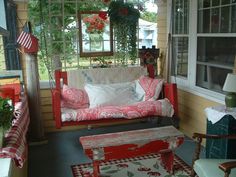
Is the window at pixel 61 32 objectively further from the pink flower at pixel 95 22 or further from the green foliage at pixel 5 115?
the green foliage at pixel 5 115

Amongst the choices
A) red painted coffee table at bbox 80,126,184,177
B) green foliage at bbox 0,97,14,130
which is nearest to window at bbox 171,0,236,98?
red painted coffee table at bbox 80,126,184,177

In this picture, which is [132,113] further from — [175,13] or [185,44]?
[175,13]

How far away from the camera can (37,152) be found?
135 inches

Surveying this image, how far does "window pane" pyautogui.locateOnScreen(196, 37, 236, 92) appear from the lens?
312 cm

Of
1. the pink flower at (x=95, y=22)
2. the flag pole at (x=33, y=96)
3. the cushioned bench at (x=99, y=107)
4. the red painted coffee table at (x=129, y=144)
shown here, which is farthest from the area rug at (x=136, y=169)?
the pink flower at (x=95, y=22)

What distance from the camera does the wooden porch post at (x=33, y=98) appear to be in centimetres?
350

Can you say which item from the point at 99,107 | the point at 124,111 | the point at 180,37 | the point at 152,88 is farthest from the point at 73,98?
the point at 180,37

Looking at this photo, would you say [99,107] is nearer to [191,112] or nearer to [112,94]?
[112,94]

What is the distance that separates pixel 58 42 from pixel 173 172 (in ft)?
7.87

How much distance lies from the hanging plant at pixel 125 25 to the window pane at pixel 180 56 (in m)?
0.61

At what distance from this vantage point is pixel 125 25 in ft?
13.8

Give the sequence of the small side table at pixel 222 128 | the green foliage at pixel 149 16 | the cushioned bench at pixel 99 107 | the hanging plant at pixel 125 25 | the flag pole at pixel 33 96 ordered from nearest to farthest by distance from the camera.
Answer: the small side table at pixel 222 128 → the cushioned bench at pixel 99 107 → the flag pole at pixel 33 96 → the hanging plant at pixel 125 25 → the green foliage at pixel 149 16

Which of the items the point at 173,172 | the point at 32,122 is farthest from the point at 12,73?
the point at 173,172

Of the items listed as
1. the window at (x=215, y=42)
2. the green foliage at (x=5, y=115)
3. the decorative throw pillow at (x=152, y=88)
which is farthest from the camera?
the decorative throw pillow at (x=152, y=88)
